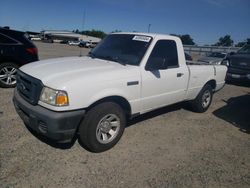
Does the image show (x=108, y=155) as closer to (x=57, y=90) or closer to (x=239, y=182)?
(x=57, y=90)

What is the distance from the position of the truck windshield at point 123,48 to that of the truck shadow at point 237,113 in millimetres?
3033

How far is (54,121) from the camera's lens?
325 centimetres

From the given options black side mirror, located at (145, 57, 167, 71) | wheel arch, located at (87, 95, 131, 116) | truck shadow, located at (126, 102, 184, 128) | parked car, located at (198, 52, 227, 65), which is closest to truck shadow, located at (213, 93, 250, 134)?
truck shadow, located at (126, 102, 184, 128)

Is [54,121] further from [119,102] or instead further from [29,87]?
[119,102]

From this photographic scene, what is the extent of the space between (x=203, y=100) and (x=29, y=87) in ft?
14.3

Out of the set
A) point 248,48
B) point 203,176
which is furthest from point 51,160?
point 248,48

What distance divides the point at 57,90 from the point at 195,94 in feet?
12.2

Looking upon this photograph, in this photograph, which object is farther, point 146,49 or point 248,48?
point 248,48

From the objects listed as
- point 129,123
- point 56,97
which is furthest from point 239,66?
point 56,97

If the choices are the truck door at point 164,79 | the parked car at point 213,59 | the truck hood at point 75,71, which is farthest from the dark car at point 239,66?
the truck hood at point 75,71

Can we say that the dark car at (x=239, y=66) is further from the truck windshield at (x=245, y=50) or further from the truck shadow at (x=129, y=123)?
the truck shadow at (x=129, y=123)

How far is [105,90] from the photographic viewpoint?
366 centimetres

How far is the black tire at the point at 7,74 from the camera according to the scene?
21.8ft

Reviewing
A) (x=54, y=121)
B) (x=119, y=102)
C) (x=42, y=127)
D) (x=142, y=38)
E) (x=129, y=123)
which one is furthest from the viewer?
(x=129, y=123)
